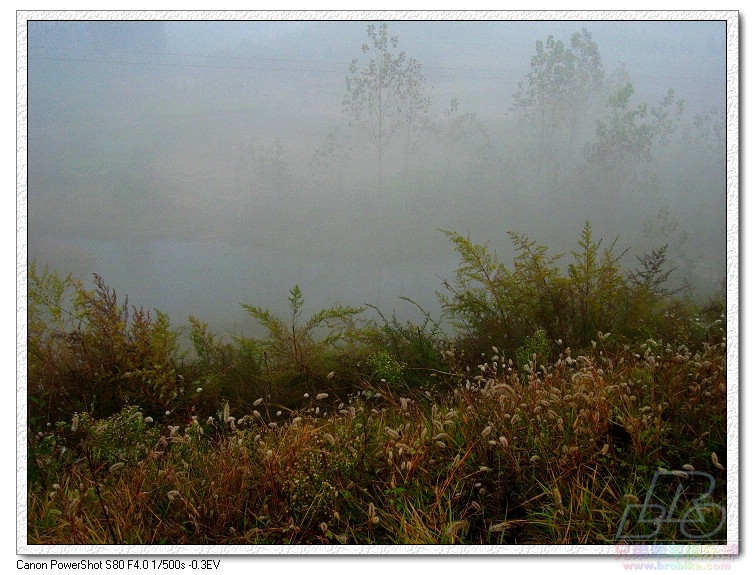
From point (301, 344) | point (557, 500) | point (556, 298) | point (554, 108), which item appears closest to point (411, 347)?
point (301, 344)

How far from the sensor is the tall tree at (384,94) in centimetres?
335

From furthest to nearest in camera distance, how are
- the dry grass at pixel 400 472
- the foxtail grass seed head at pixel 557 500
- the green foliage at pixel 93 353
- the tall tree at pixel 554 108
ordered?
the tall tree at pixel 554 108
the green foliage at pixel 93 353
the dry grass at pixel 400 472
the foxtail grass seed head at pixel 557 500

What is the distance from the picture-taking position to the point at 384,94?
134 inches

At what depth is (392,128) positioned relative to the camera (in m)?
3.43

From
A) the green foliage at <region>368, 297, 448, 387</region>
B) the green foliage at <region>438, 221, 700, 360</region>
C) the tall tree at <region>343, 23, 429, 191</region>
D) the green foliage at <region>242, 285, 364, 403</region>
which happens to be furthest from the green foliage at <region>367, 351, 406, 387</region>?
the tall tree at <region>343, 23, 429, 191</region>

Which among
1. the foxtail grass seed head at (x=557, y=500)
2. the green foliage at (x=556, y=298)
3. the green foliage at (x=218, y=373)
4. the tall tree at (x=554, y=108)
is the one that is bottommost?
the foxtail grass seed head at (x=557, y=500)

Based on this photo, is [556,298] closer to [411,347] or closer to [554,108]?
[411,347]

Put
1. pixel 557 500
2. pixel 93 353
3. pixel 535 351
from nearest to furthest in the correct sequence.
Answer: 1. pixel 557 500
2. pixel 93 353
3. pixel 535 351

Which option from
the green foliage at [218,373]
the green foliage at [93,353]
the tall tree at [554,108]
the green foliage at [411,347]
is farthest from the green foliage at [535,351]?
the green foliage at [93,353]

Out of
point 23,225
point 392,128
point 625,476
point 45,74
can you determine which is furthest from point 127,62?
point 625,476

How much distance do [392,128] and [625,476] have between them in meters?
2.18

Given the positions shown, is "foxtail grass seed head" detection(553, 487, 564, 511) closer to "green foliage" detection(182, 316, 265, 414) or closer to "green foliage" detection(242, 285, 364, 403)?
"green foliage" detection(242, 285, 364, 403)

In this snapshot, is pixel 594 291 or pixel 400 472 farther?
pixel 594 291

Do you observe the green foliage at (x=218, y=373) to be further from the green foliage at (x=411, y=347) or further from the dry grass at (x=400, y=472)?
the green foliage at (x=411, y=347)
